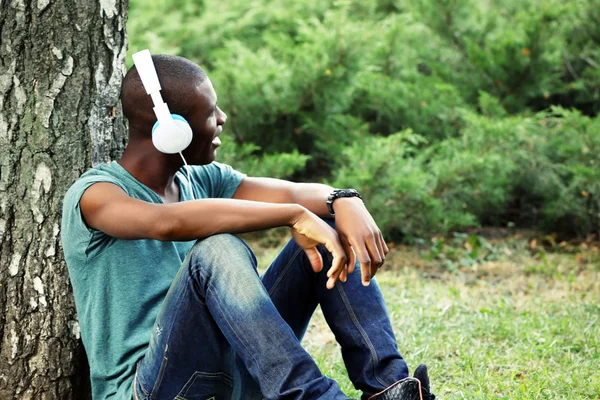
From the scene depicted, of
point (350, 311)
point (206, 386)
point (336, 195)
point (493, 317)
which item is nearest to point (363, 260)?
point (350, 311)

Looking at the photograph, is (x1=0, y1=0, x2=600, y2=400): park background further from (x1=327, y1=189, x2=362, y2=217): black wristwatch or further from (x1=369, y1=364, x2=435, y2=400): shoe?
(x1=327, y1=189, x2=362, y2=217): black wristwatch

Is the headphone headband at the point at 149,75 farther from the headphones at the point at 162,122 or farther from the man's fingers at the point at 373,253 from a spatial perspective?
the man's fingers at the point at 373,253

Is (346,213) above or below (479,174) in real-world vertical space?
above

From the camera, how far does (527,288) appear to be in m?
4.64

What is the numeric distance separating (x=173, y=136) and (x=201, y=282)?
486 mm

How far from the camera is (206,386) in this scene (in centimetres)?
235

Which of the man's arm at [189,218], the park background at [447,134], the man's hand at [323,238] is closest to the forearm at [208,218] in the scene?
the man's arm at [189,218]

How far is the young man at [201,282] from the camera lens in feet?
7.32

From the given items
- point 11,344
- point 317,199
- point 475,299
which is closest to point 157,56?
point 317,199

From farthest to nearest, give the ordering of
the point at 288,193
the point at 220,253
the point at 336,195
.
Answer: the point at 288,193, the point at 336,195, the point at 220,253

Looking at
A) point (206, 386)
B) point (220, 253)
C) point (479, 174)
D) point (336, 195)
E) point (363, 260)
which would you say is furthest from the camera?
point (479, 174)

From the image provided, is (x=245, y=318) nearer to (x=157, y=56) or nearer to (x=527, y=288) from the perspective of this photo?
(x=157, y=56)

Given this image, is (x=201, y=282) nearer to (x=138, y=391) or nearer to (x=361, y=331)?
(x=138, y=391)

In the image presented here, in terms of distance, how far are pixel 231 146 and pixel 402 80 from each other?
1771 mm
